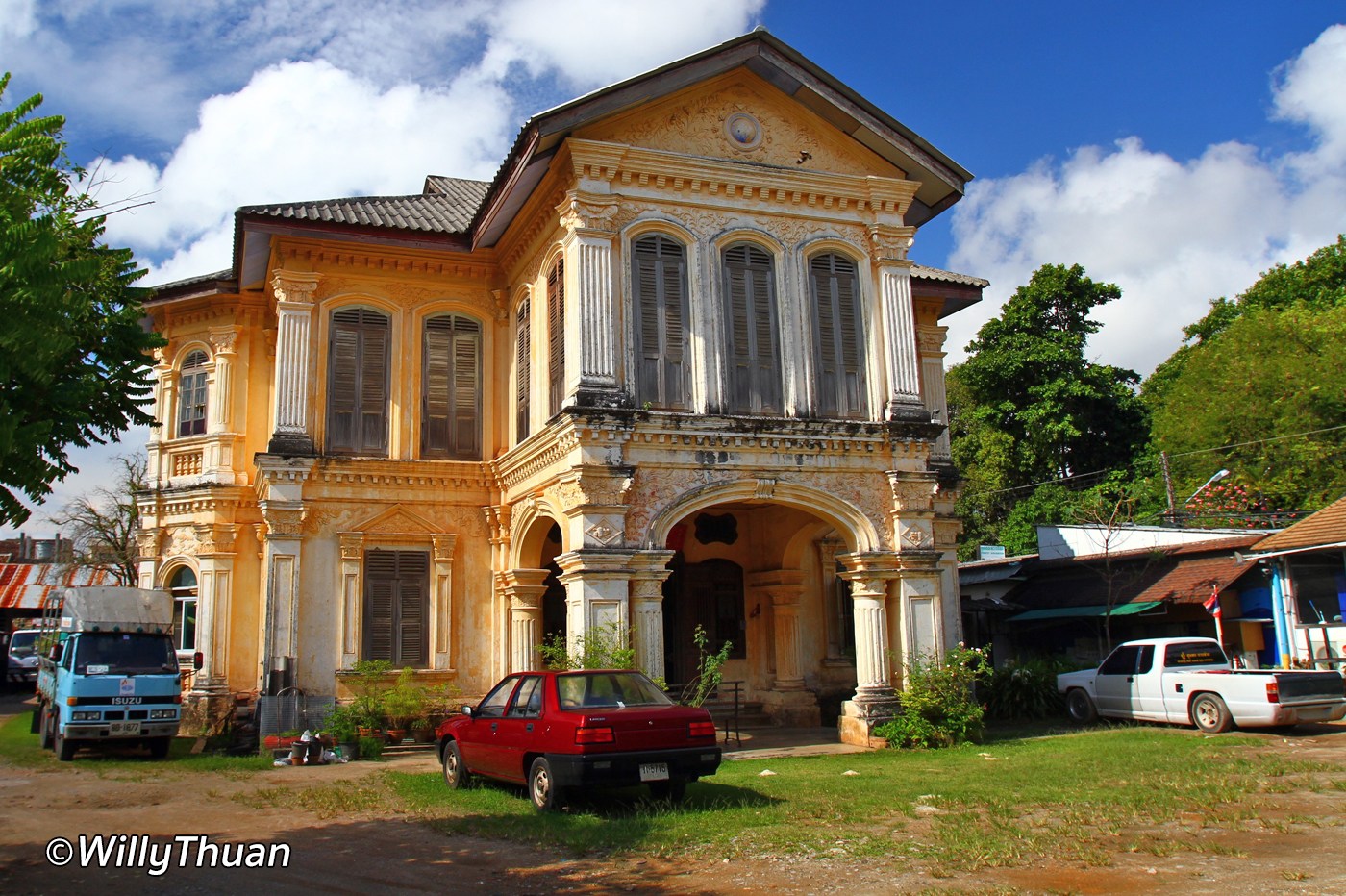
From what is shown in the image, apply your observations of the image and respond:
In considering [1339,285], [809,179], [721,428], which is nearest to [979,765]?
[721,428]

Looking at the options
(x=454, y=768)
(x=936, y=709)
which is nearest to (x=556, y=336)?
(x=454, y=768)

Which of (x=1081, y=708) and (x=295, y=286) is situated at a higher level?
(x=295, y=286)

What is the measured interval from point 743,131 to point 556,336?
4474 mm

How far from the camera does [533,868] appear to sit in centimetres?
798

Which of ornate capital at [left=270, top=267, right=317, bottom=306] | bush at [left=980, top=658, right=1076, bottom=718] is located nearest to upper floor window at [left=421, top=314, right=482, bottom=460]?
ornate capital at [left=270, top=267, right=317, bottom=306]

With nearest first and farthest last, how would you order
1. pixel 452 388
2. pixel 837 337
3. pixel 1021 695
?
1. pixel 837 337
2. pixel 452 388
3. pixel 1021 695

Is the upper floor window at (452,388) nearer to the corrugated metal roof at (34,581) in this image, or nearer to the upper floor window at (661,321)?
the upper floor window at (661,321)

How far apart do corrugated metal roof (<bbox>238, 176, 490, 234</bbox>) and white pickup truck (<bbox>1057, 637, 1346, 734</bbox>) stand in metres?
13.7

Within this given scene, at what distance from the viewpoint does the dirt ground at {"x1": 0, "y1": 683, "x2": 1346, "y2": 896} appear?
7094 mm

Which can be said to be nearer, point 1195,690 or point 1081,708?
point 1195,690

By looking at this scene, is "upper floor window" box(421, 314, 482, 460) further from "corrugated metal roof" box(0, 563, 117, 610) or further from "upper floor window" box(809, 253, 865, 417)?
"corrugated metal roof" box(0, 563, 117, 610)

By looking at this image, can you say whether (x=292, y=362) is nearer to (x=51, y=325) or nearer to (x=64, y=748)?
(x=64, y=748)

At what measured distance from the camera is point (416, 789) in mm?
Result: 11898

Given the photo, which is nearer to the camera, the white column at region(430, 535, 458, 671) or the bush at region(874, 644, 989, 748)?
the bush at region(874, 644, 989, 748)
